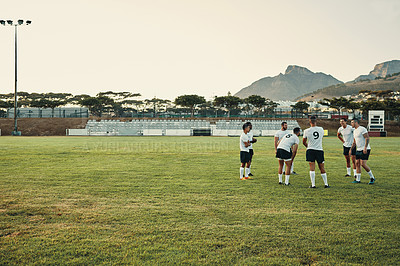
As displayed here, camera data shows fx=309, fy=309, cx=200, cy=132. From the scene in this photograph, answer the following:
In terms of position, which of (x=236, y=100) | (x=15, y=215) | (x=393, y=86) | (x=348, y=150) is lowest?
(x=15, y=215)

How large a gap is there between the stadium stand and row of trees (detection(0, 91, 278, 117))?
6.56m

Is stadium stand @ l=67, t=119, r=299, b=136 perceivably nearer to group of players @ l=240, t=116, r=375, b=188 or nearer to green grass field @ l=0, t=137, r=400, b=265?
group of players @ l=240, t=116, r=375, b=188

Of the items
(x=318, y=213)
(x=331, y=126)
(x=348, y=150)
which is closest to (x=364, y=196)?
(x=318, y=213)

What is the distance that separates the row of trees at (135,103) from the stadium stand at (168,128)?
6562 mm

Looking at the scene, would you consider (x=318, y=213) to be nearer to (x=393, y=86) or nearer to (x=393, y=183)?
(x=393, y=183)

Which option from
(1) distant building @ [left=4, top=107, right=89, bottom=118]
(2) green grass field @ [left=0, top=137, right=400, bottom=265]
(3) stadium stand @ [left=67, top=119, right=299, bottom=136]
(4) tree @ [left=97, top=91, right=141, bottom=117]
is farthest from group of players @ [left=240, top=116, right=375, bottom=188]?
(4) tree @ [left=97, top=91, right=141, bottom=117]

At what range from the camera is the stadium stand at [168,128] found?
55438 millimetres

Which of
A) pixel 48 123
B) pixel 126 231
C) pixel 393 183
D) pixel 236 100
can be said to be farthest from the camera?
pixel 236 100

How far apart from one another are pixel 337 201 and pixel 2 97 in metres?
119

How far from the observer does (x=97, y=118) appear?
67375 mm

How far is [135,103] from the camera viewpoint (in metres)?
112

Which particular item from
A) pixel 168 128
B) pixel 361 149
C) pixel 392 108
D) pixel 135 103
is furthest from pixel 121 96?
pixel 361 149

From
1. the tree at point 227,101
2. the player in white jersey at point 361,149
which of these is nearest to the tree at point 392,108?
the tree at point 227,101

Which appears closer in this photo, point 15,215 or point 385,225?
point 385,225
